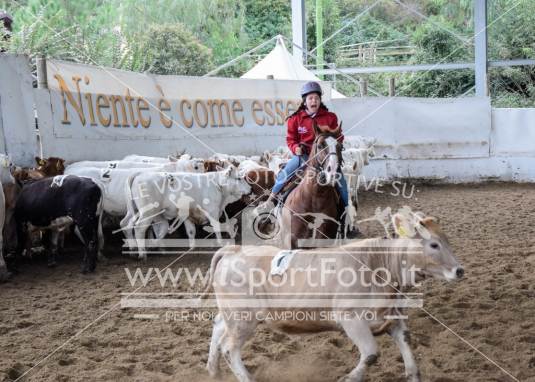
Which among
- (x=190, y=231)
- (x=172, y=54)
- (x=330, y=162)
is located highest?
(x=172, y=54)

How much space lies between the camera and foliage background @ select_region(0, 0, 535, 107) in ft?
69.3

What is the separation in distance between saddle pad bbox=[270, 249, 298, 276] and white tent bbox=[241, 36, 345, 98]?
12.2 m

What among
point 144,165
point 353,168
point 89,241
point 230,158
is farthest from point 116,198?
point 353,168

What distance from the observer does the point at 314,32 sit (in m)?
31.1

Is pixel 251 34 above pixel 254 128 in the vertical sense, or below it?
above

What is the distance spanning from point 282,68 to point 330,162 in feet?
34.9

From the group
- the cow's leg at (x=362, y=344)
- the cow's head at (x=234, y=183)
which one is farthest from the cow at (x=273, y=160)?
the cow's leg at (x=362, y=344)

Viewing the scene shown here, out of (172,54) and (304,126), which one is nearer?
(304,126)

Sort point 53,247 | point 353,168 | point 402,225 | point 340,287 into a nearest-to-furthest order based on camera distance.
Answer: point 340,287 < point 402,225 < point 53,247 < point 353,168

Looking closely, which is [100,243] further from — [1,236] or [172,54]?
[172,54]

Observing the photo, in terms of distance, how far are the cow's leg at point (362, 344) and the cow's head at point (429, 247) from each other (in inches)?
21.8

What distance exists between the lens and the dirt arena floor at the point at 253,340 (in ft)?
15.0

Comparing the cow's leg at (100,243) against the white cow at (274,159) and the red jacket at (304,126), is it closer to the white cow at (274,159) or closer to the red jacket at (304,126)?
the red jacket at (304,126)

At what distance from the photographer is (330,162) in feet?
20.7
